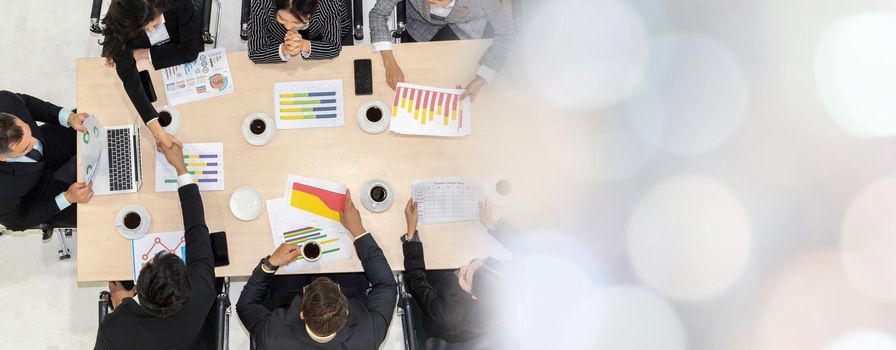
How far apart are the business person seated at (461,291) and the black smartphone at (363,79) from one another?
1.52 feet

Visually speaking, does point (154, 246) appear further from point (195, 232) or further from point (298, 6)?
point (298, 6)

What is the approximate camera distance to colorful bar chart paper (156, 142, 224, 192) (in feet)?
6.59

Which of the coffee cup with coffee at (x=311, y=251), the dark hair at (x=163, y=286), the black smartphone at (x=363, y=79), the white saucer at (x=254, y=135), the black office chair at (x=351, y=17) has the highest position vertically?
the black office chair at (x=351, y=17)

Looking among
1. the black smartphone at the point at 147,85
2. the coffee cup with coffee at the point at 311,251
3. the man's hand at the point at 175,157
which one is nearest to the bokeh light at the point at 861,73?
the coffee cup with coffee at the point at 311,251

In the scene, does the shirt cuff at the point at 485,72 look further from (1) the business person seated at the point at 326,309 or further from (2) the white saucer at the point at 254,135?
(2) the white saucer at the point at 254,135

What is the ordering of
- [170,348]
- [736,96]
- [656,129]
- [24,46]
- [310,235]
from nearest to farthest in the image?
[170,348] < [310,235] < [736,96] < [656,129] < [24,46]

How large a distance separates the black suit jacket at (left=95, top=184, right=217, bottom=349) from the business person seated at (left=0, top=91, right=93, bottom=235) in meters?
0.46

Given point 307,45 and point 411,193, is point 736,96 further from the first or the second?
point 307,45

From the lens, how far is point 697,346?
7.97 ft

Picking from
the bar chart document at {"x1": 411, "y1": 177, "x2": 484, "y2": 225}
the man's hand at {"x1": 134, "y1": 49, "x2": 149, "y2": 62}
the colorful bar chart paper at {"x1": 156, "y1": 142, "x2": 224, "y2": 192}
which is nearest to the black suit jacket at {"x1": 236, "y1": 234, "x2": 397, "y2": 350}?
the bar chart document at {"x1": 411, "y1": 177, "x2": 484, "y2": 225}

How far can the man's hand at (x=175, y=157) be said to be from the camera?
1938 millimetres

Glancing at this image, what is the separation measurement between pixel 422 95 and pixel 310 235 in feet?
2.23

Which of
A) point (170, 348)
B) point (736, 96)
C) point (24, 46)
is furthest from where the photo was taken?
point (24, 46)

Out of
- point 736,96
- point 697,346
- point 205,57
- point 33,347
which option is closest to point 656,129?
point 736,96
